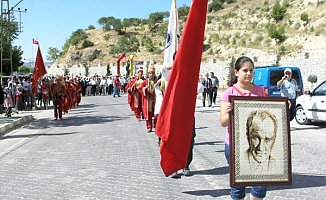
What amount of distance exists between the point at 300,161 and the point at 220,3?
11387 cm

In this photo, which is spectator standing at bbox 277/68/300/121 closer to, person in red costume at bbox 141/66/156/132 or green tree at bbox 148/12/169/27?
person in red costume at bbox 141/66/156/132

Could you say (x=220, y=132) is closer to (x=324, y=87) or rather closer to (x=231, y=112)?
(x=324, y=87)

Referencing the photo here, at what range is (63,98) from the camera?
17.2m

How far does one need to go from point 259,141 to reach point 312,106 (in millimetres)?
10106

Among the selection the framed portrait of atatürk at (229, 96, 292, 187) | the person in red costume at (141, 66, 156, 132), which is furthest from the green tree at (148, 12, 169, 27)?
the framed portrait of atatürk at (229, 96, 292, 187)

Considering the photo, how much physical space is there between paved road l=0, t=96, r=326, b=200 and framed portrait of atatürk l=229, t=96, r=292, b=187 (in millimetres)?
875

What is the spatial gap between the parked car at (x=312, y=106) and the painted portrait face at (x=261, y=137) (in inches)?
374

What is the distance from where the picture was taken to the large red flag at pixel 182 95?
4152 millimetres

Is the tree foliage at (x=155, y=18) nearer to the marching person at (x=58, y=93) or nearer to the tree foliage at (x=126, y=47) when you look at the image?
the tree foliage at (x=126, y=47)

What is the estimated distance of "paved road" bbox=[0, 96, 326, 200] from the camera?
5758mm

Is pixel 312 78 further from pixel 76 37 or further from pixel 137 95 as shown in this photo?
pixel 76 37

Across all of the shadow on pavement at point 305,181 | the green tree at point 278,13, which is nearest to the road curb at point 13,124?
the shadow on pavement at point 305,181

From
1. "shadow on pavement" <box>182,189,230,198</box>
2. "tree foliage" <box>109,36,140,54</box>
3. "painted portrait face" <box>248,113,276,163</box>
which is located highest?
"tree foliage" <box>109,36,140,54</box>

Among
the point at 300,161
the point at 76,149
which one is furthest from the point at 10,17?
the point at 300,161
